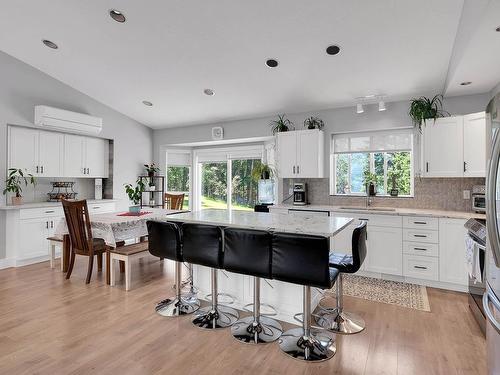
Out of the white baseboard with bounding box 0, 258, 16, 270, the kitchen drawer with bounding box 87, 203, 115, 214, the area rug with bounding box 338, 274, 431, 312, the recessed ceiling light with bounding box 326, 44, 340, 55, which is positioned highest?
the recessed ceiling light with bounding box 326, 44, 340, 55

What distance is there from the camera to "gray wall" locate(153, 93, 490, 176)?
13.2ft

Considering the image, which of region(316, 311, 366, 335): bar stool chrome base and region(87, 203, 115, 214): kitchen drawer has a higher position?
region(87, 203, 115, 214): kitchen drawer

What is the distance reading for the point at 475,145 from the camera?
144 inches

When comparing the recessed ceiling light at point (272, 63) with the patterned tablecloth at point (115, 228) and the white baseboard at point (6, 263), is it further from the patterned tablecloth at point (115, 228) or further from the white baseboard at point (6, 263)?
the white baseboard at point (6, 263)

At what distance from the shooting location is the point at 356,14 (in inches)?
112

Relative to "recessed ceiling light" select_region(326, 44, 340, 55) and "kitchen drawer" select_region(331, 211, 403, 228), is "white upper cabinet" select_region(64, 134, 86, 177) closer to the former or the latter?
"recessed ceiling light" select_region(326, 44, 340, 55)

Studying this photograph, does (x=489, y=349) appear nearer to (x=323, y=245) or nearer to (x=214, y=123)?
(x=323, y=245)

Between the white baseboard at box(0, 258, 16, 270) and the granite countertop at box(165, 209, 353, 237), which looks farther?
the white baseboard at box(0, 258, 16, 270)

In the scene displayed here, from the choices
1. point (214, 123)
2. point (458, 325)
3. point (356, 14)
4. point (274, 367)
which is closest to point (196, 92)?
point (214, 123)

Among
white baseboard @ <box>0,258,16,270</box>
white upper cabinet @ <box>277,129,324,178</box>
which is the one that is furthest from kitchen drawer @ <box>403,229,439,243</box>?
white baseboard @ <box>0,258,16,270</box>

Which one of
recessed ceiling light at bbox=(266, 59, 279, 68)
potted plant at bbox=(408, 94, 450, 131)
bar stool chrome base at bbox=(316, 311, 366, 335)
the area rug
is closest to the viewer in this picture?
bar stool chrome base at bbox=(316, 311, 366, 335)

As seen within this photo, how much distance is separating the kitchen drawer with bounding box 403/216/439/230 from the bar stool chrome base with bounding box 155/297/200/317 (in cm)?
279

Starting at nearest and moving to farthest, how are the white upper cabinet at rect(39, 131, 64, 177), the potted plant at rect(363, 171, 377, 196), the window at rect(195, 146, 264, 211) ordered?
the potted plant at rect(363, 171, 377, 196) < the white upper cabinet at rect(39, 131, 64, 177) < the window at rect(195, 146, 264, 211)

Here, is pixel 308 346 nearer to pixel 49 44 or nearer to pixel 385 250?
pixel 385 250
